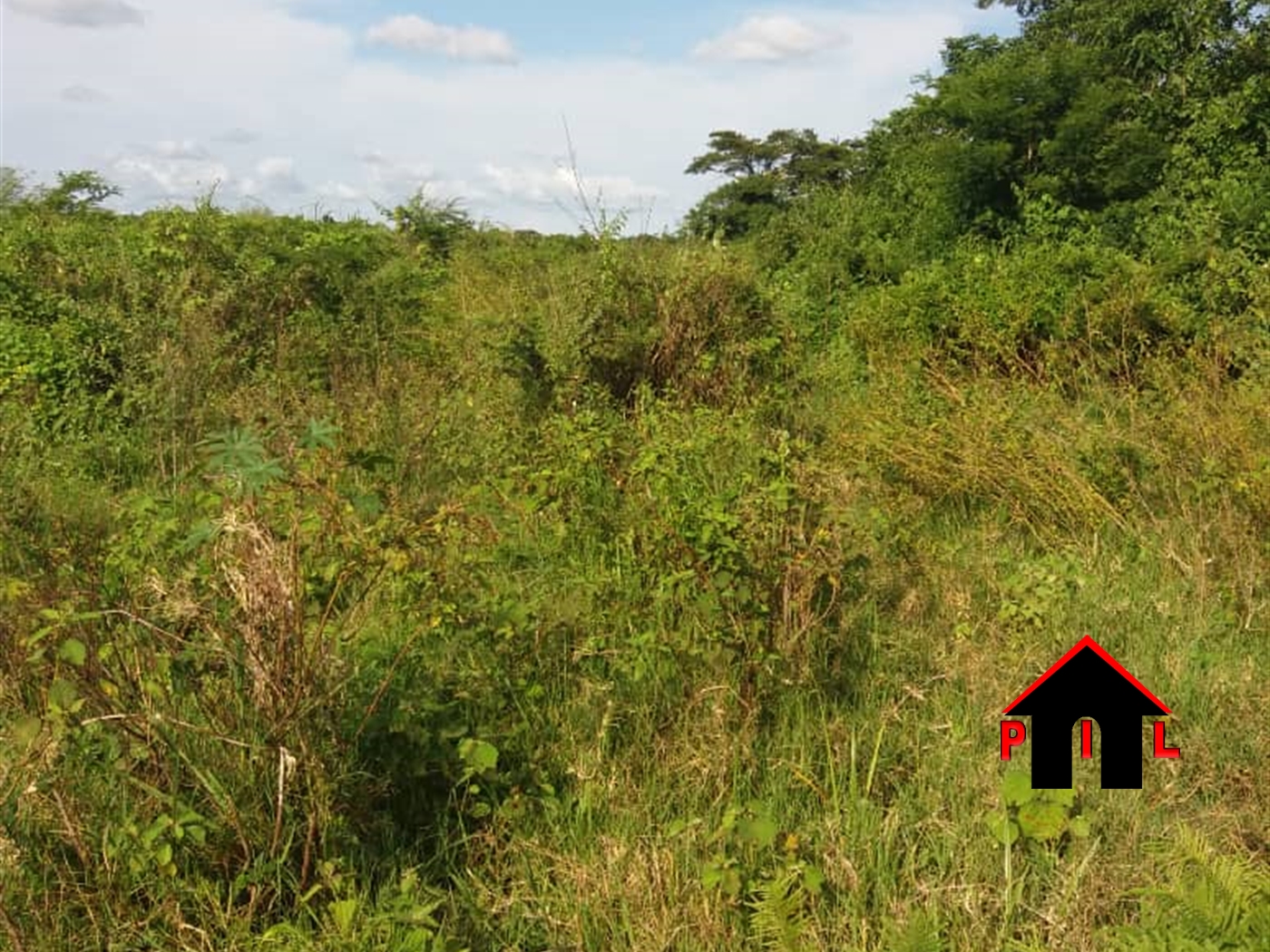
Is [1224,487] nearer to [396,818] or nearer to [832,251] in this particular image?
[396,818]

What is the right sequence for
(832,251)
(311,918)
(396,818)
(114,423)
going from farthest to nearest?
1. (832,251)
2. (114,423)
3. (396,818)
4. (311,918)

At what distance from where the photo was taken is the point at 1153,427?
4.37 meters

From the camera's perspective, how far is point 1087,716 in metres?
2.71

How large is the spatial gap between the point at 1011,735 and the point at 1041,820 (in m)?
0.42

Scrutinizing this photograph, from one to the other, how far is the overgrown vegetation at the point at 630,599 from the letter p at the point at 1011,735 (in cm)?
5

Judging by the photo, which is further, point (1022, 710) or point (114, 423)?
point (114, 423)

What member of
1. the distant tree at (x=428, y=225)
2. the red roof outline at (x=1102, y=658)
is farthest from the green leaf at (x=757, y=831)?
the distant tree at (x=428, y=225)

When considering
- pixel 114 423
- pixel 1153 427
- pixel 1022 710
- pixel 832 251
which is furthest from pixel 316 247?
pixel 1022 710

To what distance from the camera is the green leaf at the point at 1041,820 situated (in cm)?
230

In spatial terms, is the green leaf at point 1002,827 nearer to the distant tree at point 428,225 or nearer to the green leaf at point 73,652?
the green leaf at point 73,652

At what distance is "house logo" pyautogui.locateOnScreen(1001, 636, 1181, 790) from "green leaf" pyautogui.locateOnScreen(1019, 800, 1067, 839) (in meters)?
0.12

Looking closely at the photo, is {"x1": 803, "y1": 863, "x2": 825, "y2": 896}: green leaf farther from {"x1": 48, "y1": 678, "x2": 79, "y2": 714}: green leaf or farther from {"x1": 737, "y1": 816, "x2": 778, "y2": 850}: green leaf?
{"x1": 48, "y1": 678, "x2": 79, "y2": 714}: green leaf

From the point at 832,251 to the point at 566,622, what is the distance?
626cm

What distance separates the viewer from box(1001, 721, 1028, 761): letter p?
2.67 meters
